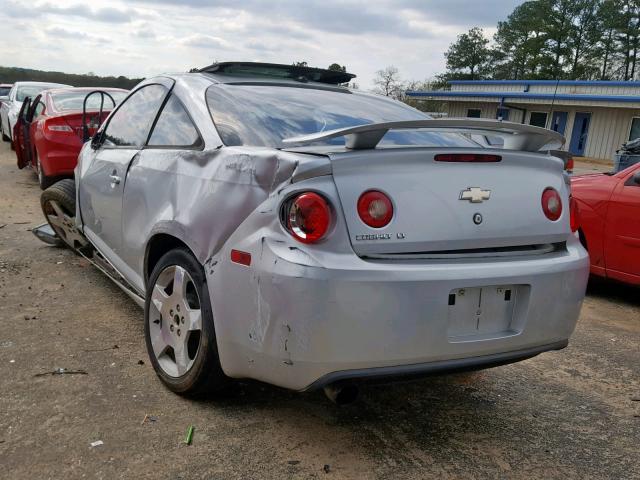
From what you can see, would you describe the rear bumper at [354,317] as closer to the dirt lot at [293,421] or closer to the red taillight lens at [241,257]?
the red taillight lens at [241,257]

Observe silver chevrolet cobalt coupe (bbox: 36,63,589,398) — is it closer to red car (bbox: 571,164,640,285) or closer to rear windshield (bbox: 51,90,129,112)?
red car (bbox: 571,164,640,285)

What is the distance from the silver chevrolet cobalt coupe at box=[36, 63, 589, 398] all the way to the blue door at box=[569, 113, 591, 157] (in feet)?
89.3

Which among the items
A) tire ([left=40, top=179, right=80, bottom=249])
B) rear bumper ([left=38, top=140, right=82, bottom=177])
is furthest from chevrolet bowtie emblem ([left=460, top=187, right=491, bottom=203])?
rear bumper ([left=38, top=140, right=82, bottom=177])

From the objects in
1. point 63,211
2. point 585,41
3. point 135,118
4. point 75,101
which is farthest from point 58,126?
point 585,41

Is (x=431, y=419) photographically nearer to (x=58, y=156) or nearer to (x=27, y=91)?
(x=58, y=156)

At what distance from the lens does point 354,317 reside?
216 cm

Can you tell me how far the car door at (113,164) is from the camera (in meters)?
3.65

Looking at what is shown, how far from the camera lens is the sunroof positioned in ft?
11.8

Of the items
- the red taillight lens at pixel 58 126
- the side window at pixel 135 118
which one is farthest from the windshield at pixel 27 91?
the side window at pixel 135 118

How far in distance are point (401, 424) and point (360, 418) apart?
0.19 m

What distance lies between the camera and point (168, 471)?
2350 millimetres

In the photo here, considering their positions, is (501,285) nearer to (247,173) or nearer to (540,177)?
(540,177)

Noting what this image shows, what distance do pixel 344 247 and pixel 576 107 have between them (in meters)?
28.5

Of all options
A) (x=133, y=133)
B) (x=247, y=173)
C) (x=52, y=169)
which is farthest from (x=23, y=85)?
(x=247, y=173)
